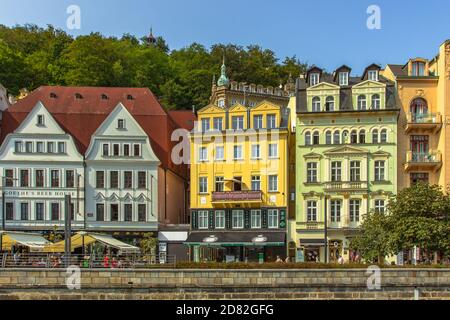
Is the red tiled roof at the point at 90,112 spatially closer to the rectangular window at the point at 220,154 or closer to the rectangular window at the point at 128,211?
the rectangular window at the point at 128,211

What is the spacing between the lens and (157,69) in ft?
366

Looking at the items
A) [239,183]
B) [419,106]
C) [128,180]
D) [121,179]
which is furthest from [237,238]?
[419,106]

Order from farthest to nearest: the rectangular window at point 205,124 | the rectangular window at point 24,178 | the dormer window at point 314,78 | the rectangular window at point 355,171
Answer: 1. the dormer window at point 314,78
2. the rectangular window at point 205,124
3. the rectangular window at point 24,178
4. the rectangular window at point 355,171

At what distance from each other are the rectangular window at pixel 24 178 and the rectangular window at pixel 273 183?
2059 cm

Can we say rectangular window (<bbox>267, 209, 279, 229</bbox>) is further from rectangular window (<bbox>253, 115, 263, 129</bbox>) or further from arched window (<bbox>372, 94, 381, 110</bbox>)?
arched window (<bbox>372, 94, 381, 110</bbox>)

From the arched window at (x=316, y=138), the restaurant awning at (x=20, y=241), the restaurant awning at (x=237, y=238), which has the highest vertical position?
the arched window at (x=316, y=138)

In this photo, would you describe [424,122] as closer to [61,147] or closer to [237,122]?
[237,122]

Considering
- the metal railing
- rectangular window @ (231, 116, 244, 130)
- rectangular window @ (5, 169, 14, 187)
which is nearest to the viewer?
the metal railing

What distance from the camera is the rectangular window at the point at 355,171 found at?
2557 inches

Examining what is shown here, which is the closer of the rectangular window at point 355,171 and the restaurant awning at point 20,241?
the restaurant awning at point 20,241

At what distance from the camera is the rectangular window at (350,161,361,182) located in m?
64.9

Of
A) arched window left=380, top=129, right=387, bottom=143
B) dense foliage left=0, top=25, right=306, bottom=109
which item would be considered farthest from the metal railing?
dense foliage left=0, top=25, right=306, bottom=109

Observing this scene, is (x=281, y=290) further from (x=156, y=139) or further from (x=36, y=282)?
(x=156, y=139)

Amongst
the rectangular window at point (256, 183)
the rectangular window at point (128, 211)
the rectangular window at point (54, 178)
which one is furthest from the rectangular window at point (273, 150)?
the rectangular window at point (54, 178)
